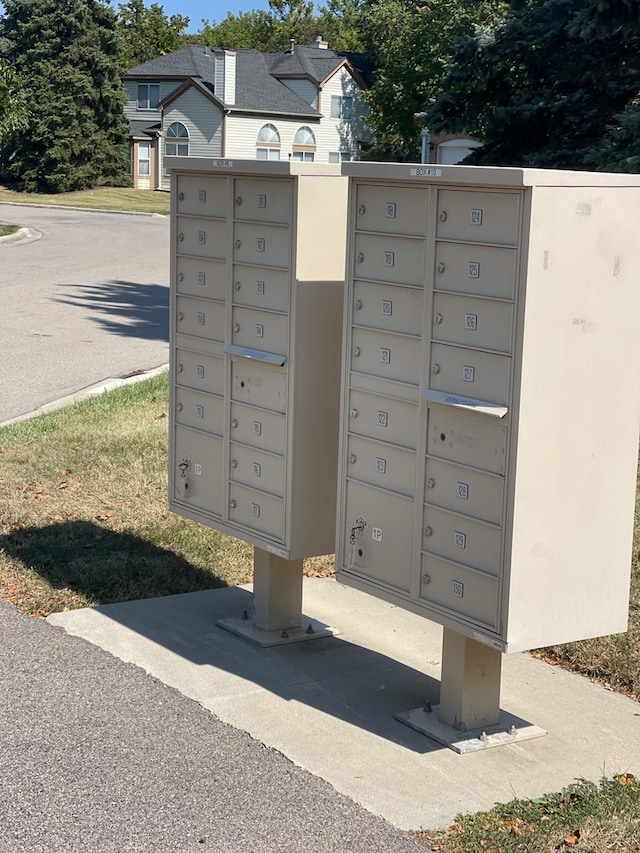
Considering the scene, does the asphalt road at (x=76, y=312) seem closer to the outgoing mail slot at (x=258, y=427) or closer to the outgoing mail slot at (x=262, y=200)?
the outgoing mail slot at (x=258, y=427)

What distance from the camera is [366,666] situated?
6.18 meters

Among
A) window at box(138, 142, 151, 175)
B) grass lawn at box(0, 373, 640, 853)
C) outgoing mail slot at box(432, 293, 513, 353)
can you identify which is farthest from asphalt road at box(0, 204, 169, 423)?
window at box(138, 142, 151, 175)

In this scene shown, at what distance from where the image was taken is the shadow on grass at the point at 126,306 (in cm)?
1711

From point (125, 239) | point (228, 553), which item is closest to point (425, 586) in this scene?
point (228, 553)

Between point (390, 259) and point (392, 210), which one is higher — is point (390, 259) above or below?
below

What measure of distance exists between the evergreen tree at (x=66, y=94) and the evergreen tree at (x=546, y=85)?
145ft

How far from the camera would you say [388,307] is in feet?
17.2

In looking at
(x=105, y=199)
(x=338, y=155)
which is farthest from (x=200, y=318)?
(x=338, y=155)

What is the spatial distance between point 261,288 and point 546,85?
329 inches

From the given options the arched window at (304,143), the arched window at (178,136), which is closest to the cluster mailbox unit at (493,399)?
the arched window at (178,136)

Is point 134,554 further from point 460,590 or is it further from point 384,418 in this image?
point 460,590

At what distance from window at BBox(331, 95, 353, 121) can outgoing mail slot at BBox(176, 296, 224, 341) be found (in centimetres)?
6123

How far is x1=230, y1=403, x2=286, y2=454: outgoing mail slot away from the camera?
5902 millimetres

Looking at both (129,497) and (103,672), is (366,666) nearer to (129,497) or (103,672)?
(103,672)
